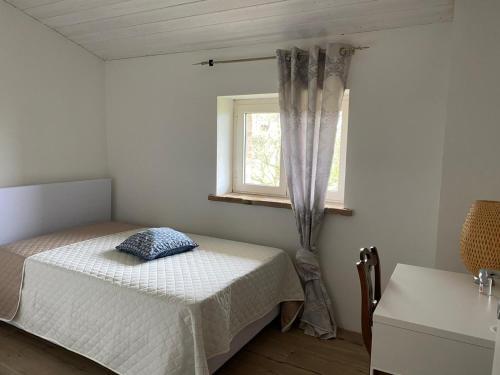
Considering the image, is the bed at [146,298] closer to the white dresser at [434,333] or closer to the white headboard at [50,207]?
the white headboard at [50,207]

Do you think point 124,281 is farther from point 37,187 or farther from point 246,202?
point 37,187

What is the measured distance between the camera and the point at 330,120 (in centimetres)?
241

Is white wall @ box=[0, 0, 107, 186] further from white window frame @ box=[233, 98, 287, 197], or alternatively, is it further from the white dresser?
the white dresser

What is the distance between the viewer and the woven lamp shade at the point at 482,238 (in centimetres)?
149

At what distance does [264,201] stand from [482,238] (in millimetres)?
1526

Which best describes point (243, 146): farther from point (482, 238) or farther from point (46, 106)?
point (482, 238)

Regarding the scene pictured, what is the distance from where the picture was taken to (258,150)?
120 inches

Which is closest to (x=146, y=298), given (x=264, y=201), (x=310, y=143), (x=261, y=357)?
(x=261, y=357)

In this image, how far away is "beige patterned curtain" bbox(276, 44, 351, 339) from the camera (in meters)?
2.40

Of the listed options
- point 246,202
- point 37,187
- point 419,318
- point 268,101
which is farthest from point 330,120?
point 37,187

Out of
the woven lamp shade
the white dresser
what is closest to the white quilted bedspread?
the white dresser

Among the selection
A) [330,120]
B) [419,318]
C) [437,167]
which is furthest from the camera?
[330,120]

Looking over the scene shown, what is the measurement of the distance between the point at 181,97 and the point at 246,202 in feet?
3.45

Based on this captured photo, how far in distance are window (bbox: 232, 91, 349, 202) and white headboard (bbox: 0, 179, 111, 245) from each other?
1.30 meters
